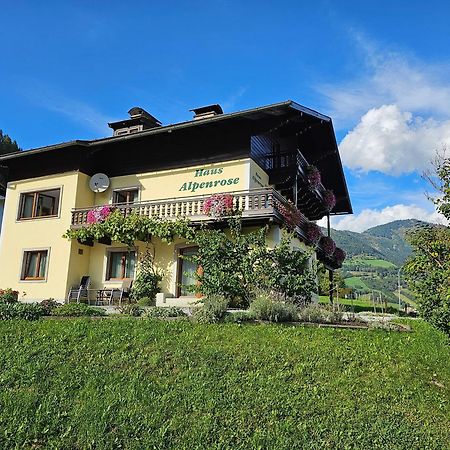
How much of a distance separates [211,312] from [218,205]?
5.39m

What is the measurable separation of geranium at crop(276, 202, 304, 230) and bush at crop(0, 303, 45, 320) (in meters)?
7.54

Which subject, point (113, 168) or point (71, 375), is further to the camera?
point (113, 168)

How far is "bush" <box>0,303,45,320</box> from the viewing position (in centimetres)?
1127

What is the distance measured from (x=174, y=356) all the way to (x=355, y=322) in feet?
15.6

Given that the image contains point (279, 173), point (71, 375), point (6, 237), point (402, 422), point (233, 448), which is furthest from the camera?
point (6, 237)

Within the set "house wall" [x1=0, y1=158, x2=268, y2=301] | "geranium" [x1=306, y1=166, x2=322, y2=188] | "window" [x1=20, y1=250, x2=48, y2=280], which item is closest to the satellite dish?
"house wall" [x1=0, y1=158, x2=268, y2=301]

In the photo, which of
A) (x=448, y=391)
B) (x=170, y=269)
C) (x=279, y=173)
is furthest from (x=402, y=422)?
(x=279, y=173)

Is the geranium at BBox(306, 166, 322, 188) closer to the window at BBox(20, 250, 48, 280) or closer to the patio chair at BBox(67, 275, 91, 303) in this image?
the patio chair at BBox(67, 275, 91, 303)

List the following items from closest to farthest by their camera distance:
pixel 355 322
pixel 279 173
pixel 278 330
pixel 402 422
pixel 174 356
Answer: pixel 402 422
pixel 174 356
pixel 278 330
pixel 355 322
pixel 279 173

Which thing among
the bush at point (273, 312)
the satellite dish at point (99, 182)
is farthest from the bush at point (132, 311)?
the satellite dish at point (99, 182)

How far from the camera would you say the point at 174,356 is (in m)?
7.53

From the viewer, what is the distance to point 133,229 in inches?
637


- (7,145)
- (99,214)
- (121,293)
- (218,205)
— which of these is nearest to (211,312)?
(218,205)

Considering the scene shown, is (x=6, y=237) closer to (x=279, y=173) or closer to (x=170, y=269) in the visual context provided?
(x=170, y=269)
